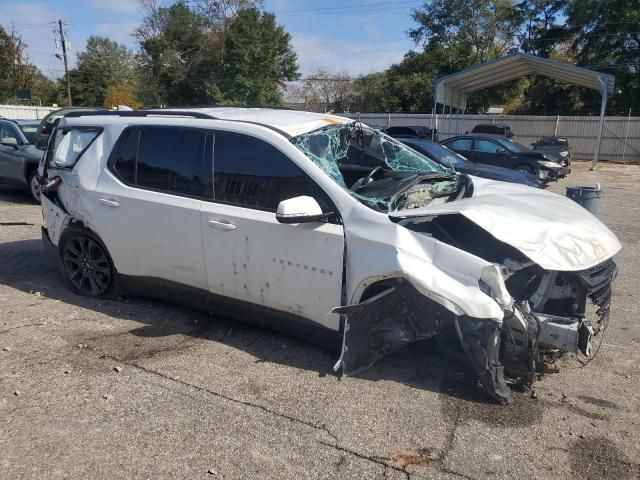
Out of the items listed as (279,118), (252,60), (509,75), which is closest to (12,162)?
(279,118)

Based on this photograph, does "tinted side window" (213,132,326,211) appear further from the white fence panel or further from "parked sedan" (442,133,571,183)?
the white fence panel

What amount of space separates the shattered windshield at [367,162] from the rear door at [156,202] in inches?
36.1

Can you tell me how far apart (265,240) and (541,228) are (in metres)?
1.83

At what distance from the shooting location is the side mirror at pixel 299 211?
3357 millimetres

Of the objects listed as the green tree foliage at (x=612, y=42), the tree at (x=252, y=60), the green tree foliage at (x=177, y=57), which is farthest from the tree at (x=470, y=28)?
the green tree foliage at (x=177, y=57)

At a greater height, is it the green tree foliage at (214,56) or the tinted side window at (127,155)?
the green tree foliage at (214,56)

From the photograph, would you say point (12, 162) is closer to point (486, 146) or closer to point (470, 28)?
point (486, 146)

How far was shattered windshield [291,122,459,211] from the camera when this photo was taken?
379 cm

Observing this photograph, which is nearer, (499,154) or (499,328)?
(499,328)

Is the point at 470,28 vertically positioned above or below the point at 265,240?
above

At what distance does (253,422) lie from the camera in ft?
10.3

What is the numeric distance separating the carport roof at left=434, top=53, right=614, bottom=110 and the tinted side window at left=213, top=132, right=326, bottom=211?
2184 centimetres

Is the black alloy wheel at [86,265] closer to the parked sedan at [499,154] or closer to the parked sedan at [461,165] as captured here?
the parked sedan at [461,165]

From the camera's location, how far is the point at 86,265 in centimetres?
502
